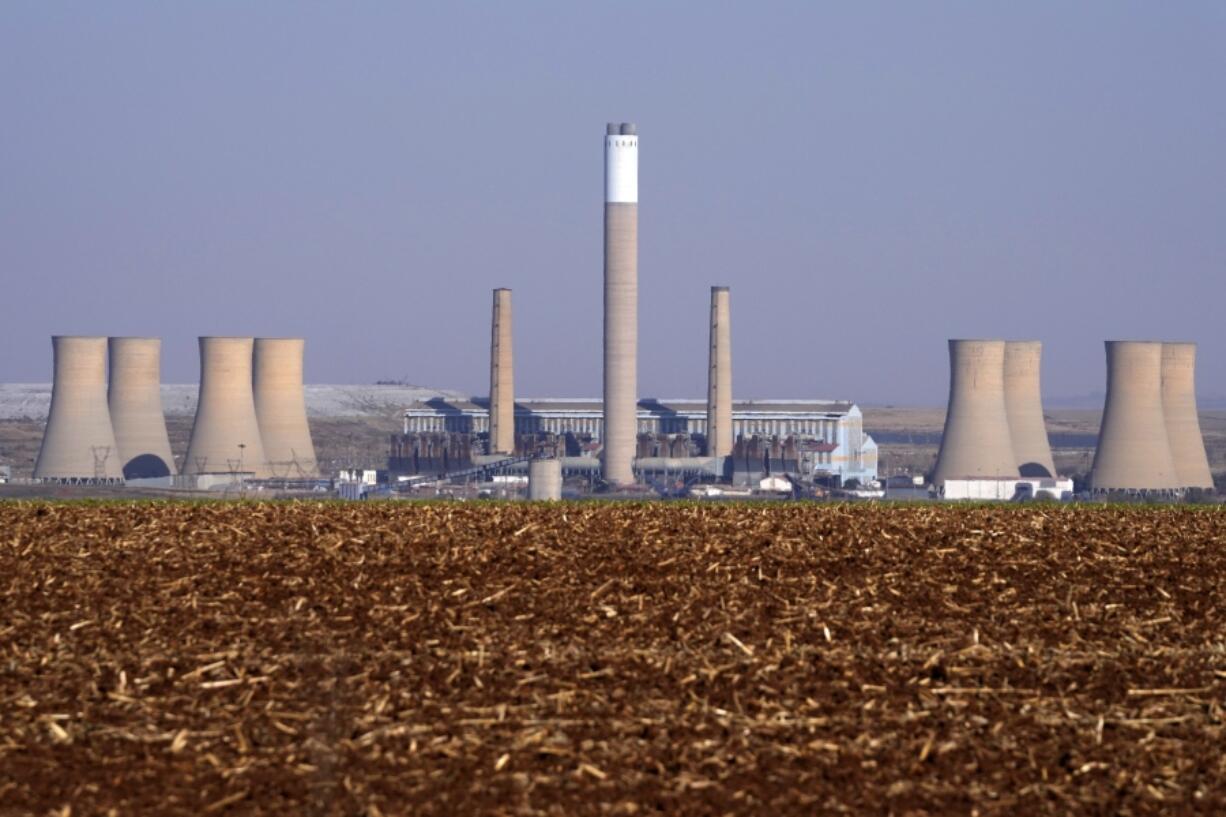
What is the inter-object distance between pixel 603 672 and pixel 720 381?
51.0 meters

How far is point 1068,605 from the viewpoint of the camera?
9.33m

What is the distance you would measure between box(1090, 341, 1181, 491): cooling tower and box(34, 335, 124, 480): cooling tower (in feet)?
87.6

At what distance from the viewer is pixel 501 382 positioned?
59219 millimetres

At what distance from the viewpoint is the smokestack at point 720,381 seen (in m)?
56.9

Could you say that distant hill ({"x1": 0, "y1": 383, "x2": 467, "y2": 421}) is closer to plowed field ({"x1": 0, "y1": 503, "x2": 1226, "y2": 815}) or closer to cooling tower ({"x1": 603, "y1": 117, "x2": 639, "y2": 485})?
cooling tower ({"x1": 603, "y1": 117, "x2": 639, "y2": 485})

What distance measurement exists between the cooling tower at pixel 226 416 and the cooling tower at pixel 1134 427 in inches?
913

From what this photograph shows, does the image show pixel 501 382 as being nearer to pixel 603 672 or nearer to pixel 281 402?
pixel 281 402

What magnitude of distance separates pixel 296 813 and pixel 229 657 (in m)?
2.25

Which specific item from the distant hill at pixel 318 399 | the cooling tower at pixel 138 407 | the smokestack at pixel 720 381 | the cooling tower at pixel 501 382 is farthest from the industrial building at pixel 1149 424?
the distant hill at pixel 318 399

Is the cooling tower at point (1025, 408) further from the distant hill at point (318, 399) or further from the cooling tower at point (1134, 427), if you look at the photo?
the distant hill at point (318, 399)

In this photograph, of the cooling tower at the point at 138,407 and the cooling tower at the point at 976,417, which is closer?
the cooling tower at the point at 976,417

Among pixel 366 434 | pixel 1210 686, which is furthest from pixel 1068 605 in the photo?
pixel 366 434

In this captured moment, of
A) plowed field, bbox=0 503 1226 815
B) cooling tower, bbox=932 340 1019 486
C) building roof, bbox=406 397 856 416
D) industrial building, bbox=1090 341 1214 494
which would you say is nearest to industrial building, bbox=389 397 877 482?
building roof, bbox=406 397 856 416

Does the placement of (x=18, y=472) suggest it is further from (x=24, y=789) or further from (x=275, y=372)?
(x=24, y=789)
